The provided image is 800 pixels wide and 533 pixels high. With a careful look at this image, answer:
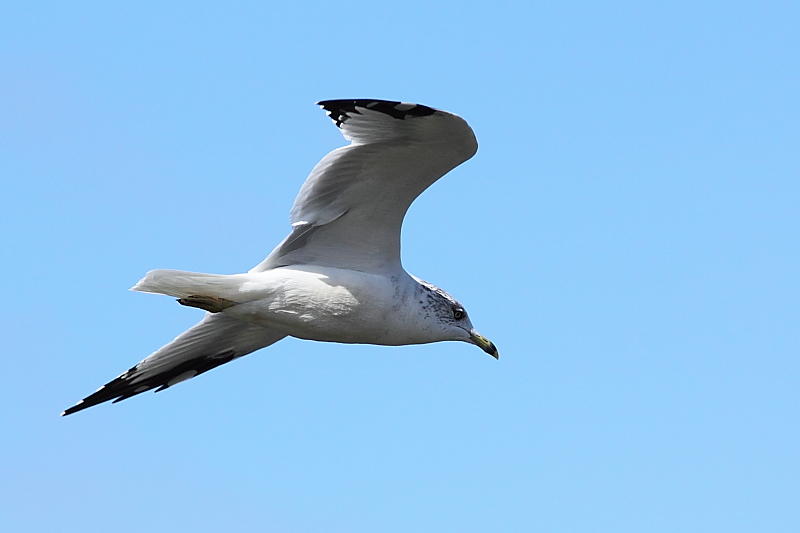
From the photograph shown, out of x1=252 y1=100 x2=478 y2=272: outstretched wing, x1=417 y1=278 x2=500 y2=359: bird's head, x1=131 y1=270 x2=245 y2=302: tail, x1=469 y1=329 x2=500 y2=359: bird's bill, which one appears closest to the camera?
x1=252 y1=100 x2=478 y2=272: outstretched wing

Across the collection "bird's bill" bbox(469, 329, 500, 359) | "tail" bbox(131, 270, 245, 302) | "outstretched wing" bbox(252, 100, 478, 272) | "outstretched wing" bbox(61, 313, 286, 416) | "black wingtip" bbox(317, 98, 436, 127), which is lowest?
"outstretched wing" bbox(61, 313, 286, 416)

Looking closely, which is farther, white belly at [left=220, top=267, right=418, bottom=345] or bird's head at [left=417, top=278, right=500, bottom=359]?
bird's head at [left=417, top=278, right=500, bottom=359]

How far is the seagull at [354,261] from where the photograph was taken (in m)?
10.9

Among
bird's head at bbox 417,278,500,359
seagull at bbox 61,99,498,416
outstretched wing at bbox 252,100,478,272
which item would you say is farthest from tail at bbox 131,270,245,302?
bird's head at bbox 417,278,500,359

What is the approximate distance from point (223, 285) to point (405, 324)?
149cm

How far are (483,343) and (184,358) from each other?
2.58m

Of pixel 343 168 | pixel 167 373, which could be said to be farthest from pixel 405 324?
pixel 167 373

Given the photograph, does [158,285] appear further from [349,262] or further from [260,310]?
[349,262]

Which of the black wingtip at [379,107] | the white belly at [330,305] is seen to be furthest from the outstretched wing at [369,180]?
the white belly at [330,305]

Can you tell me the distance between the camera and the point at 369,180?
442 inches

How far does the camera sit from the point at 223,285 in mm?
11242

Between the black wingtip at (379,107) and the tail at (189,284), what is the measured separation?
5.24ft

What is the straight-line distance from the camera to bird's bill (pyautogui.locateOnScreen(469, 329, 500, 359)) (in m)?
12.3

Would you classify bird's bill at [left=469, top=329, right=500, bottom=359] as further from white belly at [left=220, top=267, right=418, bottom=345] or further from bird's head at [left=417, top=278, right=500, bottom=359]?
white belly at [left=220, top=267, right=418, bottom=345]
